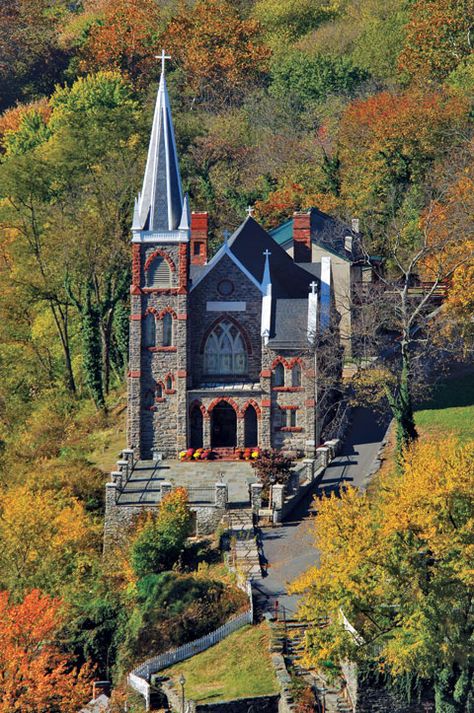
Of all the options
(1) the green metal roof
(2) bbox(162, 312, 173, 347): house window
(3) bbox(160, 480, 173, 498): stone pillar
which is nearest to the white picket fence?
(3) bbox(160, 480, 173, 498): stone pillar

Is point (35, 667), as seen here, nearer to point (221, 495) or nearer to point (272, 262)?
point (221, 495)

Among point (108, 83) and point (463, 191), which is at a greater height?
point (108, 83)

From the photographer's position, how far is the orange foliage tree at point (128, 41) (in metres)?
122

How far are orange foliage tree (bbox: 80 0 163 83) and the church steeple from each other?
161 feet

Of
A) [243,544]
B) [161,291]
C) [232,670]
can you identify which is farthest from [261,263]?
[232,670]

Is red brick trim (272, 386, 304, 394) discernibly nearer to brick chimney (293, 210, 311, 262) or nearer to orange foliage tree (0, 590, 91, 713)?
brick chimney (293, 210, 311, 262)

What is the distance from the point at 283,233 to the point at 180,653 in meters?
34.0

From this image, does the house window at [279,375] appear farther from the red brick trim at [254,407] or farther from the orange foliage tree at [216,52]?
the orange foliage tree at [216,52]

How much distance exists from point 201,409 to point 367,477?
8.34 meters

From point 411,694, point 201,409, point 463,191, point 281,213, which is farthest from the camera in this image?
point 281,213

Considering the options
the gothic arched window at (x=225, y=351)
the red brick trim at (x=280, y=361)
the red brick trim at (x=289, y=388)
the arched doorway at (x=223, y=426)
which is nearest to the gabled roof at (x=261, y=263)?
the gothic arched window at (x=225, y=351)

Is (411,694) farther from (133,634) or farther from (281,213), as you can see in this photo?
(281,213)

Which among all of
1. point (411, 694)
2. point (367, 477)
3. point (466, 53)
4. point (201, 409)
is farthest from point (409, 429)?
point (466, 53)

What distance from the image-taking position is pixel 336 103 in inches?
4515
